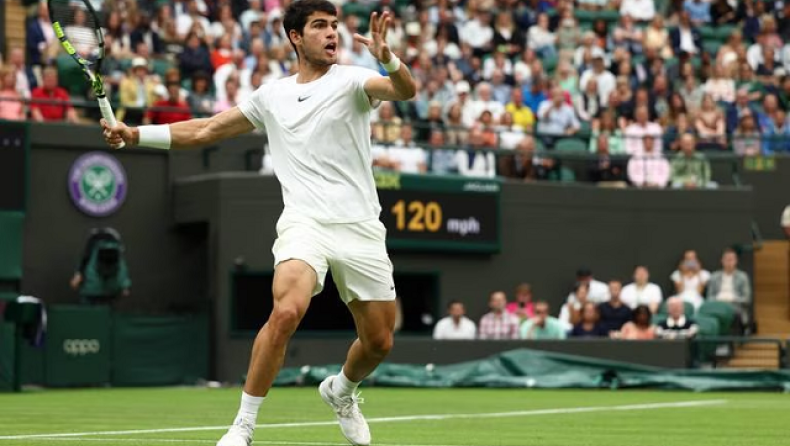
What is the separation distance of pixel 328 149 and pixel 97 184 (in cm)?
1419

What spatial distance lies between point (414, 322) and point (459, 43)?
494cm

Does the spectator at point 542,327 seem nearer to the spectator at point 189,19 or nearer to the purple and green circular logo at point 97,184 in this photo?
the purple and green circular logo at point 97,184

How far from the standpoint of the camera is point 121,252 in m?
21.5

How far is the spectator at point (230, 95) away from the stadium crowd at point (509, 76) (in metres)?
0.03

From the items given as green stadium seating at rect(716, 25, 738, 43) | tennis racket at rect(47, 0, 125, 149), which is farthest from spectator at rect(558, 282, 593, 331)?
tennis racket at rect(47, 0, 125, 149)

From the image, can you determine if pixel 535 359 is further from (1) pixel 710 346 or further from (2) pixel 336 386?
(2) pixel 336 386

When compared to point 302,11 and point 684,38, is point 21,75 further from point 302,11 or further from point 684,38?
point 302,11

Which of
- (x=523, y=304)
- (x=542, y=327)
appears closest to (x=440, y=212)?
(x=523, y=304)

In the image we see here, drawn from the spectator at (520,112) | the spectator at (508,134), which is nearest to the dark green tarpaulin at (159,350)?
the spectator at (508,134)

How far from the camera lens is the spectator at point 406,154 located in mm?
23281

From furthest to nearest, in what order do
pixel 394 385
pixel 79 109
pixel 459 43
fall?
pixel 459 43 → pixel 79 109 → pixel 394 385

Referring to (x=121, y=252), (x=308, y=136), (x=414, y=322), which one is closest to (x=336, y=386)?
(x=308, y=136)

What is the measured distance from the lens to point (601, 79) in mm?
26656

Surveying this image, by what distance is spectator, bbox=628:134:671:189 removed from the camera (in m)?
25.7
